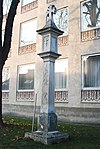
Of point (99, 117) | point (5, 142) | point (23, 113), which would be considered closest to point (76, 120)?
point (99, 117)

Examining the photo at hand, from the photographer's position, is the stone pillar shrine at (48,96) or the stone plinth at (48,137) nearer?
the stone plinth at (48,137)

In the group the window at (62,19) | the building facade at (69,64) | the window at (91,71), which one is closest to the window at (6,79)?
the building facade at (69,64)

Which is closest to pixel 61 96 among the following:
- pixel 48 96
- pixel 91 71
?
pixel 91 71

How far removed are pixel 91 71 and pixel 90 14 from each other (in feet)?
12.3

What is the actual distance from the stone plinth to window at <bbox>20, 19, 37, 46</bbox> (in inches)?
500

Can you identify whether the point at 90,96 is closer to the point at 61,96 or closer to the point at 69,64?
the point at 61,96

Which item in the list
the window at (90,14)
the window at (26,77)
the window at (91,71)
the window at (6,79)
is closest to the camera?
the window at (91,71)

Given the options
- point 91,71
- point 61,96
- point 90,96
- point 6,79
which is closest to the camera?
point 90,96

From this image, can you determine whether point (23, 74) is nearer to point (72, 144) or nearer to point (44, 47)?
point (44, 47)

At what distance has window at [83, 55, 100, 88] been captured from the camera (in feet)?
52.3

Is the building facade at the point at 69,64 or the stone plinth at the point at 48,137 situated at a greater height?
the building facade at the point at 69,64

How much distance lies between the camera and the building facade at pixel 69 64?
15766mm

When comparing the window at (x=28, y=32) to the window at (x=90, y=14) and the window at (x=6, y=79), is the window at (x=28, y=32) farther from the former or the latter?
the window at (x=90, y=14)

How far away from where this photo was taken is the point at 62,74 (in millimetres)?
17625
